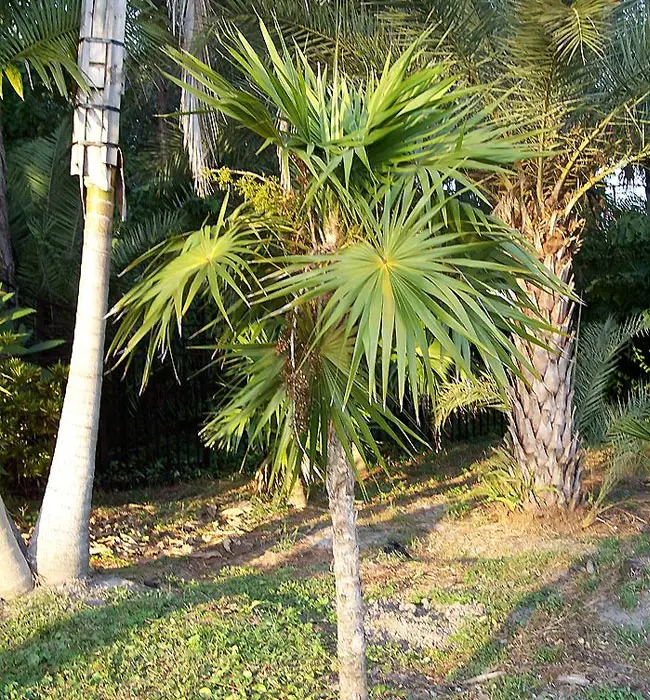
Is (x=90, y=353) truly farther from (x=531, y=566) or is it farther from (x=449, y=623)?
(x=531, y=566)

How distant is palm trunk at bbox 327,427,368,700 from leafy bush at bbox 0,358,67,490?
383 centimetres

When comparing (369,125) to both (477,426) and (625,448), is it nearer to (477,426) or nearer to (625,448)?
(625,448)

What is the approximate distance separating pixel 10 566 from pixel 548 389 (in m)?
4.25

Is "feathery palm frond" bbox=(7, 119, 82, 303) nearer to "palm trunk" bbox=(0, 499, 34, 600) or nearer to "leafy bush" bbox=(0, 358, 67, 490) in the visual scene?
"leafy bush" bbox=(0, 358, 67, 490)

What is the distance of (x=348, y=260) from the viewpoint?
2486mm

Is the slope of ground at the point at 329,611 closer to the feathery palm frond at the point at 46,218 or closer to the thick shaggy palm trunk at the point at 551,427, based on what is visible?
the thick shaggy palm trunk at the point at 551,427

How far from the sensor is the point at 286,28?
6.31 m

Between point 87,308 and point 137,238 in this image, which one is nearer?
point 87,308

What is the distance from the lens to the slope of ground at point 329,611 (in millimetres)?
3418

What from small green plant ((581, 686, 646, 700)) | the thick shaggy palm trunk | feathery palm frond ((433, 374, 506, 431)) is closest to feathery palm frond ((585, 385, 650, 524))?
the thick shaggy palm trunk

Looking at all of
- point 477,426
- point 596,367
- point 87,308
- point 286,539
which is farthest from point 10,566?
point 477,426

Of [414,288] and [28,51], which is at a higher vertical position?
[28,51]

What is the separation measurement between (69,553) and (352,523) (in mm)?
2252

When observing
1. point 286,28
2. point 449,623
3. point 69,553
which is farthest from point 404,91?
point 286,28
